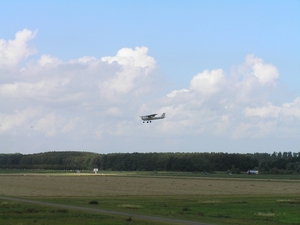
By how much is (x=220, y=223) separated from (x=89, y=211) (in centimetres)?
1238

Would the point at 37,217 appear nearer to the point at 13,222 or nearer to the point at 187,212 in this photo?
the point at 13,222

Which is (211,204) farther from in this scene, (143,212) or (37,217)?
(37,217)

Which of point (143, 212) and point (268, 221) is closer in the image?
point (268, 221)

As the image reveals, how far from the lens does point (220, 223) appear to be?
37.4 metres

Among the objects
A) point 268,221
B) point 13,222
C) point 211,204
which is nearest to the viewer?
point 13,222

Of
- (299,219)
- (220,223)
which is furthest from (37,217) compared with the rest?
(299,219)

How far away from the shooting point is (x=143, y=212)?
148ft

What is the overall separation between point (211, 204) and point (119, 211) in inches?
519

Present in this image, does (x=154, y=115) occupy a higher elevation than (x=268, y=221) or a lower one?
higher

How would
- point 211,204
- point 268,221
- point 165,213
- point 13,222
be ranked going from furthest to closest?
point 211,204
point 165,213
point 268,221
point 13,222

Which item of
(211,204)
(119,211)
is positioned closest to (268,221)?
(119,211)

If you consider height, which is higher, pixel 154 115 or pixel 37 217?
pixel 154 115

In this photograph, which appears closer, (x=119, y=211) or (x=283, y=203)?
(x=119, y=211)

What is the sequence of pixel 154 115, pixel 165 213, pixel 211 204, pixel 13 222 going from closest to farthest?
pixel 13 222 < pixel 165 213 < pixel 211 204 < pixel 154 115
